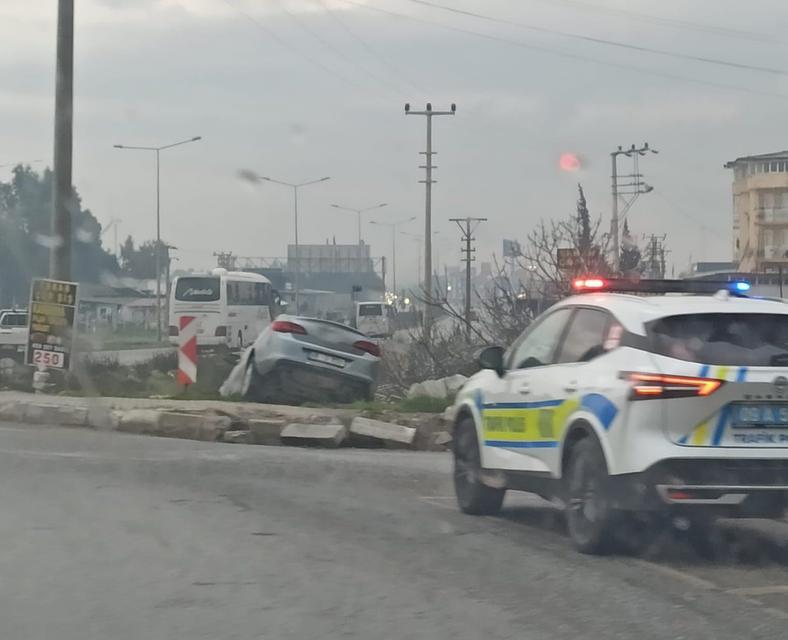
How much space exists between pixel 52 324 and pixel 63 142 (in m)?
3.08

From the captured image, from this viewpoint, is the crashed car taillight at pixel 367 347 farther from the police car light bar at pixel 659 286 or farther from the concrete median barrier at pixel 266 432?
the police car light bar at pixel 659 286

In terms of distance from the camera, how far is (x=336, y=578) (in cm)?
757

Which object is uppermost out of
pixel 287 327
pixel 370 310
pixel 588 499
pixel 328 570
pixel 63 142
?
pixel 63 142

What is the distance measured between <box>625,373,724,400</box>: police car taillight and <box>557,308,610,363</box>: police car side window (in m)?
0.70

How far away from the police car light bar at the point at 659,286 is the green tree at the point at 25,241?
57239 mm

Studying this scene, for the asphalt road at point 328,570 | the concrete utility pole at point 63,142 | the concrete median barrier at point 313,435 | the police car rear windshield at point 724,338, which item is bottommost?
A: the asphalt road at point 328,570

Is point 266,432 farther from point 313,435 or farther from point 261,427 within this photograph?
point 313,435

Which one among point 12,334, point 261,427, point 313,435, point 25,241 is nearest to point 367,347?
point 261,427

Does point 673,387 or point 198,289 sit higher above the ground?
point 198,289

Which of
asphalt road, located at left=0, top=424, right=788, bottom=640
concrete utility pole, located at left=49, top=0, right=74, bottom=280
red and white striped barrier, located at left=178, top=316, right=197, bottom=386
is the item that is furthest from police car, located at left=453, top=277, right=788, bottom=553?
concrete utility pole, located at left=49, top=0, right=74, bottom=280

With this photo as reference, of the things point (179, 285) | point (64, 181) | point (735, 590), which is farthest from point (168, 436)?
point (179, 285)

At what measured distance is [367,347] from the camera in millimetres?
19359

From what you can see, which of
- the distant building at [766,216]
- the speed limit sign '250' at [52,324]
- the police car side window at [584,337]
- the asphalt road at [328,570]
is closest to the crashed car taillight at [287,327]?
the speed limit sign '250' at [52,324]

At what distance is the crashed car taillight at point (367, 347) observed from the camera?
19.3 metres
